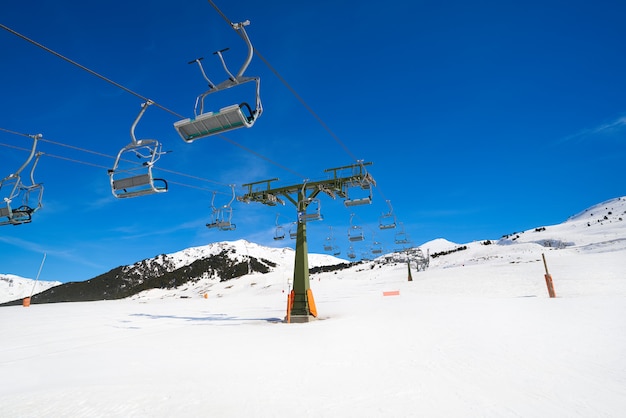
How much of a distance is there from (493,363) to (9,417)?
8100mm

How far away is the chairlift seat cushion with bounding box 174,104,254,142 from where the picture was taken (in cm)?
709

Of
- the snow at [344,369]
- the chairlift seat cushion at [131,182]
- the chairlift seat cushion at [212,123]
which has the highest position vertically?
the chairlift seat cushion at [212,123]

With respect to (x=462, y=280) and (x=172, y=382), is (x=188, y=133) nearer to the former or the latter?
(x=172, y=382)

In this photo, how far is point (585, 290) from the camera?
22.0m

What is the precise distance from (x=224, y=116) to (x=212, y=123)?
38 centimetres

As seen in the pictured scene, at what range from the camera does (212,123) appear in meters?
7.38

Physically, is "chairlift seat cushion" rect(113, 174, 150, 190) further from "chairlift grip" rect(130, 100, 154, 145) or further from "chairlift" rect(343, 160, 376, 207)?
"chairlift" rect(343, 160, 376, 207)

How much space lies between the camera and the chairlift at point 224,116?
714 centimetres

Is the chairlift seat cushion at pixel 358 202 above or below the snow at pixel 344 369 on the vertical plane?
above

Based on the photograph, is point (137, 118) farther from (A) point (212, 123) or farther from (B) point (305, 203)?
(B) point (305, 203)

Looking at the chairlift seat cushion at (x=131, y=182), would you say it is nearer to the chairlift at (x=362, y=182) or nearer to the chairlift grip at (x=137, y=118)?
the chairlift grip at (x=137, y=118)

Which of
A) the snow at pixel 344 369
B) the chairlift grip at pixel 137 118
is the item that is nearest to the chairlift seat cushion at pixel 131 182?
the chairlift grip at pixel 137 118

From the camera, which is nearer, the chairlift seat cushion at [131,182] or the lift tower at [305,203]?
the chairlift seat cushion at [131,182]

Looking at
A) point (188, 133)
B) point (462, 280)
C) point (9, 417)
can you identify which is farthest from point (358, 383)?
point (462, 280)
